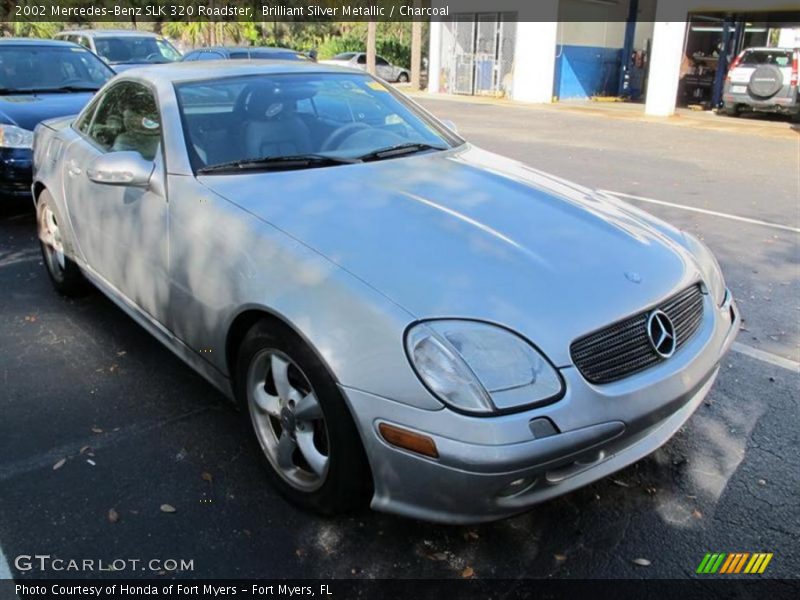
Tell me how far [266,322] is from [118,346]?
188 centimetres

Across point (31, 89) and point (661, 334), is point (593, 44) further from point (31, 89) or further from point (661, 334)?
point (661, 334)

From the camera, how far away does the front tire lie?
7.44 ft

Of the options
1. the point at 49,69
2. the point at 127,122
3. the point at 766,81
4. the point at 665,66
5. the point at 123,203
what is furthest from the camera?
the point at 665,66

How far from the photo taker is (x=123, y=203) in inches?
134

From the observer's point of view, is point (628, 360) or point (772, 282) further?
point (772, 282)

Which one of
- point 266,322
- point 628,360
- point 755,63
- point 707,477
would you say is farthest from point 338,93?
point 755,63

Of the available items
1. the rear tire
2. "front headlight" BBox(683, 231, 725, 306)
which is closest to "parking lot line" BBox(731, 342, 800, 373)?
"front headlight" BBox(683, 231, 725, 306)

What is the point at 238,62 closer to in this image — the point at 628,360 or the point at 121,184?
the point at 121,184

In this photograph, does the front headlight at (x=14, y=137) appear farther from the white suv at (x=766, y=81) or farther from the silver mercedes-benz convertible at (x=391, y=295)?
the white suv at (x=766, y=81)

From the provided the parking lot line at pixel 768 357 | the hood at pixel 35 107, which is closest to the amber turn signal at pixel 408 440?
the parking lot line at pixel 768 357

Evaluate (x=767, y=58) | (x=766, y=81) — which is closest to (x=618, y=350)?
(x=766, y=81)

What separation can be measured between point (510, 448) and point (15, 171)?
18.9 feet

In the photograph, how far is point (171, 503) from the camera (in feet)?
8.75

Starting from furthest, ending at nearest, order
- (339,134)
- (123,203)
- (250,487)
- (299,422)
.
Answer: (339,134) → (123,203) → (250,487) → (299,422)
